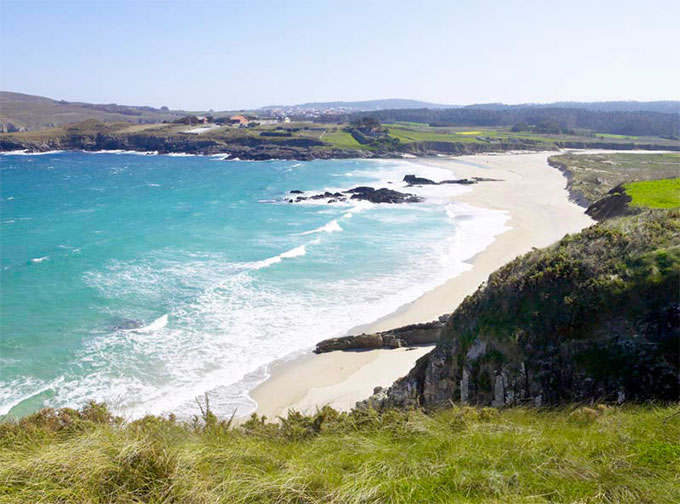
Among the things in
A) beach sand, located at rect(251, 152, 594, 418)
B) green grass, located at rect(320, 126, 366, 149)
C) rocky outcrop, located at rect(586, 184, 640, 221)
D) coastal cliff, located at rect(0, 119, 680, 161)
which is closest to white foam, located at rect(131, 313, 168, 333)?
beach sand, located at rect(251, 152, 594, 418)

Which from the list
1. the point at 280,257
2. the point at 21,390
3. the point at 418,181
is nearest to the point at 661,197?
the point at 280,257

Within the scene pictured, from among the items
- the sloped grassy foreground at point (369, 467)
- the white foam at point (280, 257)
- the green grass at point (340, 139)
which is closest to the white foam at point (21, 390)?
the sloped grassy foreground at point (369, 467)

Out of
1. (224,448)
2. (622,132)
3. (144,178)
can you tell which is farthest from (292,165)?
(622,132)

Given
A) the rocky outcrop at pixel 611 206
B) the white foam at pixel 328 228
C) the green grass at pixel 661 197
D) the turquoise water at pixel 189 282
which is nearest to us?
the turquoise water at pixel 189 282

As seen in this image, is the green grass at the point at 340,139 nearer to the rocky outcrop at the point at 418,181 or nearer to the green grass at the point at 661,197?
the rocky outcrop at the point at 418,181

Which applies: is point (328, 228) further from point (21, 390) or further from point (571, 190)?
point (571, 190)

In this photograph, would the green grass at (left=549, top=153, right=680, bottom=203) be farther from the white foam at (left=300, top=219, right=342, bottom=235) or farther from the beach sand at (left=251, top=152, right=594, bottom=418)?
Answer: the white foam at (left=300, top=219, right=342, bottom=235)

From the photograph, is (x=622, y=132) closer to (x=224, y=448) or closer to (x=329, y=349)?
(x=329, y=349)
